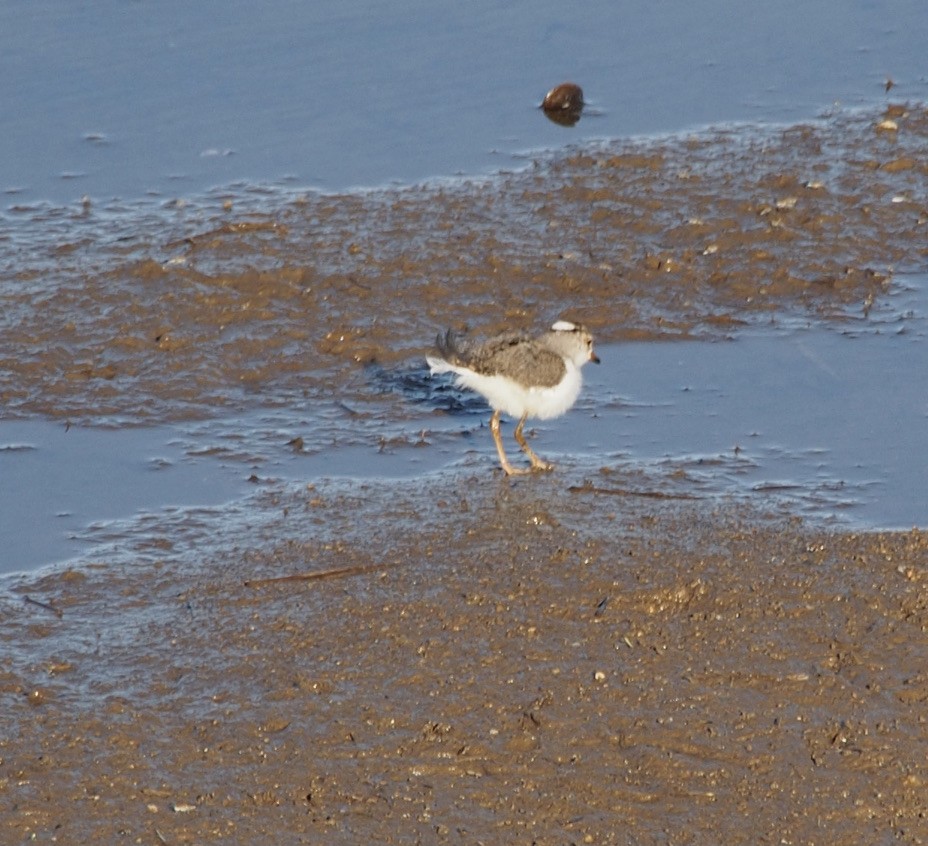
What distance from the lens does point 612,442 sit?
316 inches

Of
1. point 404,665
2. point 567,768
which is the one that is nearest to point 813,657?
point 567,768

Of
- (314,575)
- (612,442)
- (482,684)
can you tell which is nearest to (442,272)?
(612,442)

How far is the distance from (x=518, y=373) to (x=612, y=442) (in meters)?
→ 0.80

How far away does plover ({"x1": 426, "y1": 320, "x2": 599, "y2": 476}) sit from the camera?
297 inches

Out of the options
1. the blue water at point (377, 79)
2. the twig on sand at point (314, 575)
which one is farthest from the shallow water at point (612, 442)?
the blue water at point (377, 79)

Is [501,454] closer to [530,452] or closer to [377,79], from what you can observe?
[530,452]

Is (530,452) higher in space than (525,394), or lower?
lower

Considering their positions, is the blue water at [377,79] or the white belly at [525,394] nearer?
the white belly at [525,394]

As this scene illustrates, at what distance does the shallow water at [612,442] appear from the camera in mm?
7332

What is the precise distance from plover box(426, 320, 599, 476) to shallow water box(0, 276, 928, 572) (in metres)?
0.27

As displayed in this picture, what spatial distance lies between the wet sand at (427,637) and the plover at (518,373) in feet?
1.26

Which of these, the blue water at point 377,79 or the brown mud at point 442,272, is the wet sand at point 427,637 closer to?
the brown mud at point 442,272

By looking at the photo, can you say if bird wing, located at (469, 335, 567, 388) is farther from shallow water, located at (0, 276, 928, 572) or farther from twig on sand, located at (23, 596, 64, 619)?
twig on sand, located at (23, 596, 64, 619)

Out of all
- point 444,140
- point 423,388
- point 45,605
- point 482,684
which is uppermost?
point 444,140
